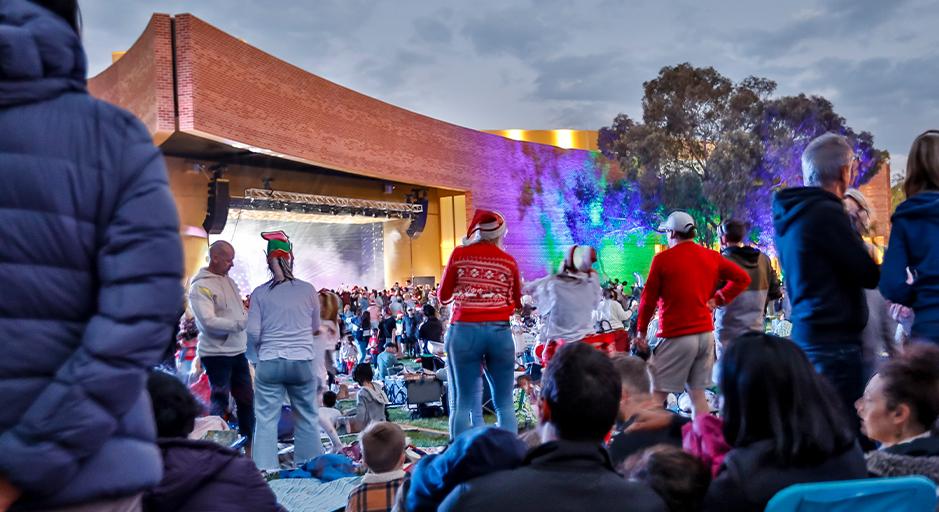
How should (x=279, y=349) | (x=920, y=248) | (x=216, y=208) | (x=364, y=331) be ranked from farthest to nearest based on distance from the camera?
1. (x=216, y=208)
2. (x=364, y=331)
3. (x=279, y=349)
4. (x=920, y=248)

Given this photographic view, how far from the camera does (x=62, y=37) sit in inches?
50.7

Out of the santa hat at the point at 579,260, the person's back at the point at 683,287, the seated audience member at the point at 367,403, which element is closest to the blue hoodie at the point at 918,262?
the person's back at the point at 683,287

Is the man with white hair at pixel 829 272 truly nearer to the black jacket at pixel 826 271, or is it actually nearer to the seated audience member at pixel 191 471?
the black jacket at pixel 826 271

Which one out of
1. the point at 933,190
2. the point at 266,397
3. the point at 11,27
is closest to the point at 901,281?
the point at 933,190

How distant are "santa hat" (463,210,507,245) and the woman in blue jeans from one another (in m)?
1.30

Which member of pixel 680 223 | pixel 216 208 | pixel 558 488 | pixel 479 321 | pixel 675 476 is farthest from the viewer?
pixel 216 208

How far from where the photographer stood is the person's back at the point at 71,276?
3.91 feet

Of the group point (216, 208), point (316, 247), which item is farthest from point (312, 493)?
point (316, 247)

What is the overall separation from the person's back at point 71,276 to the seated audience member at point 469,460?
0.73m

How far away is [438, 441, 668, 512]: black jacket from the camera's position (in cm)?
168

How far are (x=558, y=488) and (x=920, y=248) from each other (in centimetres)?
204

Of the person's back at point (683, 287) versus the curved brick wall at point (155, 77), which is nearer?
the person's back at point (683, 287)

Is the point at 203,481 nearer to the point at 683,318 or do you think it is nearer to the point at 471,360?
the point at 471,360

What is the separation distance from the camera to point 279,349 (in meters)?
5.21
